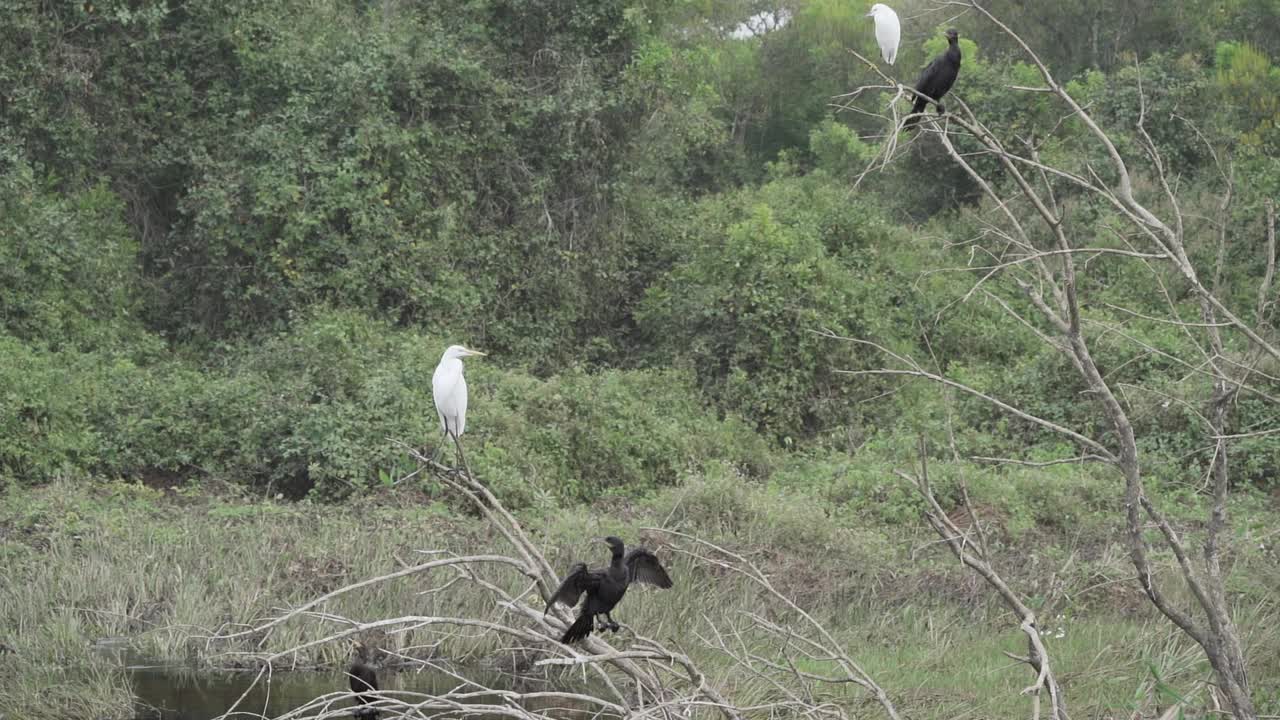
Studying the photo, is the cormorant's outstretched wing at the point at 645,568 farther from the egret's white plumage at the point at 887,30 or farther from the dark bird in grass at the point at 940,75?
the egret's white plumage at the point at 887,30

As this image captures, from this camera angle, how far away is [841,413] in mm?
11789

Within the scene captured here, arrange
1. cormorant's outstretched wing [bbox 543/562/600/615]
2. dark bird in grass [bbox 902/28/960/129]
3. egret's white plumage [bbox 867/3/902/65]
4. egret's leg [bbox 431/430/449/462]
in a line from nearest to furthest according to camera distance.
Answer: cormorant's outstretched wing [bbox 543/562/600/615] → dark bird in grass [bbox 902/28/960/129] → egret's leg [bbox 431/430/449/462] → egret's white plumage [bbox 867/3/902/65]

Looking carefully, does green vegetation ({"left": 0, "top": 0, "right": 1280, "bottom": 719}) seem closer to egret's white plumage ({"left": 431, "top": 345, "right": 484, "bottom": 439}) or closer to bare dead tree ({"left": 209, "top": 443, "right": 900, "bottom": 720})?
bare dead tree ({"left": 209, "top": 443, "right": 900, "bottom": 720})

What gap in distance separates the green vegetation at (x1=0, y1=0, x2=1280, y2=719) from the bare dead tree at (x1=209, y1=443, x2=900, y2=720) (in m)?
0.44

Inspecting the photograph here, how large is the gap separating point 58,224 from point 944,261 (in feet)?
27.5

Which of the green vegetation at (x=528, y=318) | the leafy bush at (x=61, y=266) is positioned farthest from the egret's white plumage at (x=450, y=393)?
the leafy bush at (x=61, y=266)

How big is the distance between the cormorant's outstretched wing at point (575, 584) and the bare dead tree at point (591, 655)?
79 millimetres

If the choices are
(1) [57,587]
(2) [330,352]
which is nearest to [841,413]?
(2) [330,352]

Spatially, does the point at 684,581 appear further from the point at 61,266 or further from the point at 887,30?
the point at 61,266

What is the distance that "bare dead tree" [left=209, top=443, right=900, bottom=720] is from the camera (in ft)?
12.0

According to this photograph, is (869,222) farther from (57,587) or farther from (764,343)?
(57,587)

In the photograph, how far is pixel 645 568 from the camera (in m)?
4.37

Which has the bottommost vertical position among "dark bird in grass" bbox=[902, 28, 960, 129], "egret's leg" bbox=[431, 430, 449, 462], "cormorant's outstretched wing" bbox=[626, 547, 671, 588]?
"egret's leg" bbox=[431, 430, 449, 462]

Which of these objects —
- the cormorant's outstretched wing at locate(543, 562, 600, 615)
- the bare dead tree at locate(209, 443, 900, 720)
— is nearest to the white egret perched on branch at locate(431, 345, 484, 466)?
the bare dead tree at locate(209, 443, 900, 720)
